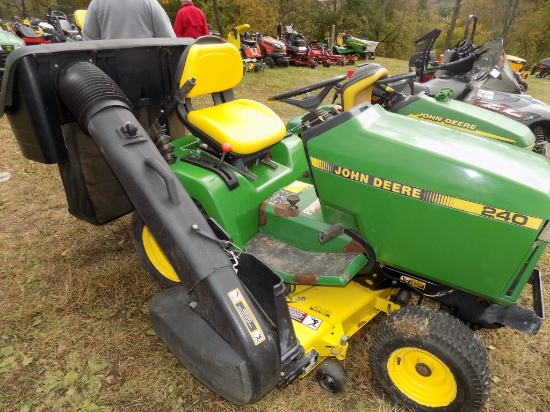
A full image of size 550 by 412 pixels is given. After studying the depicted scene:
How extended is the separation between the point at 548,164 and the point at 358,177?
87 centimetres

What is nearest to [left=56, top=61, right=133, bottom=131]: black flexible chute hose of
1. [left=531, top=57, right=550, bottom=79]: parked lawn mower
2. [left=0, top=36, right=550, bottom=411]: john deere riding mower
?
[left=0, top=36, right=550, bottom=411]: john deere riding mower

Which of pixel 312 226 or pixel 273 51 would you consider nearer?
pixel 312 226

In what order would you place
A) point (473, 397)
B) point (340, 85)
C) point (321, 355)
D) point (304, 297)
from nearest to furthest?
point (473, 397) → point (321, 355) → point (304, 297) → point (340, 85)

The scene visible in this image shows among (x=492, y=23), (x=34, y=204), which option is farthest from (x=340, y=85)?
(x=492, y=23)

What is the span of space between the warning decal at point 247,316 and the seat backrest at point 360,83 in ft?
5.04

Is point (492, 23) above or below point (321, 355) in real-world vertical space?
below

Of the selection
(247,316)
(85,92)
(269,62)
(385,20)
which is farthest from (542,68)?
(385,20)

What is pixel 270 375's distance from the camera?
1650 millimetres

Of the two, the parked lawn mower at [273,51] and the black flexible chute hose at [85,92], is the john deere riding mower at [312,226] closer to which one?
the black flexible chute hose at [85,92]

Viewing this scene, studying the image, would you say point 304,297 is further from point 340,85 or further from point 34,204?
point 34,204

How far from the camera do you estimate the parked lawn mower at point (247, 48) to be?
1127 cm

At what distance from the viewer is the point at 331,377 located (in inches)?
81.8

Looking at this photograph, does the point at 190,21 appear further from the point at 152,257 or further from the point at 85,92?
the point at 85,92

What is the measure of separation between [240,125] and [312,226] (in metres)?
0.80
